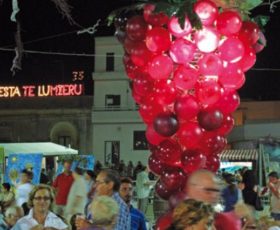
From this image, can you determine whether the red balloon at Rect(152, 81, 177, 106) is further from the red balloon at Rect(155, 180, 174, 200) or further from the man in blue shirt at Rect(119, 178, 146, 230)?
the man in blue shirt at Rect(119, 178, 146, 230)

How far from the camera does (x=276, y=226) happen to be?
20.8ft

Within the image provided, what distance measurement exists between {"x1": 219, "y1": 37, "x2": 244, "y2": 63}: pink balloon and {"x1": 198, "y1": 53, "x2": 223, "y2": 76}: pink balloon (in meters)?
0.10

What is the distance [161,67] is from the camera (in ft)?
23.7

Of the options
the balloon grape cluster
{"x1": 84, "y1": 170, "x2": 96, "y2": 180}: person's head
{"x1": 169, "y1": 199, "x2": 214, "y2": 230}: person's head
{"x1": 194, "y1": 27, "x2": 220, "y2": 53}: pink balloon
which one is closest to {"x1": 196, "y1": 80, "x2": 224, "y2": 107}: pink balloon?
the balloon grape cluster

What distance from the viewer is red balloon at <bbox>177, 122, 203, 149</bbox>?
23.7 ft

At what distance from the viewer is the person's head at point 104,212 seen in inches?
180

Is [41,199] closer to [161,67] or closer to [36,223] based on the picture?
[36,223]

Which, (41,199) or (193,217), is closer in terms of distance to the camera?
(193,217)

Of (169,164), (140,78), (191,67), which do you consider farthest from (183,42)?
(169,164)

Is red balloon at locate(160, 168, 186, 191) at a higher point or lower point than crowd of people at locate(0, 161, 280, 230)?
higher

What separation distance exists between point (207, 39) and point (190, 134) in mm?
1172

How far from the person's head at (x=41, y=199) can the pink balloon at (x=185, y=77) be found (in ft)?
7.47

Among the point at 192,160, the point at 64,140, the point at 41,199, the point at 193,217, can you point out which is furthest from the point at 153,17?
the point at 64,140

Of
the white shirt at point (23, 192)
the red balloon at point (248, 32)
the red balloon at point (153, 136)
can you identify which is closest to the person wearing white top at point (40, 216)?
the red balloon at point (153, 136)
